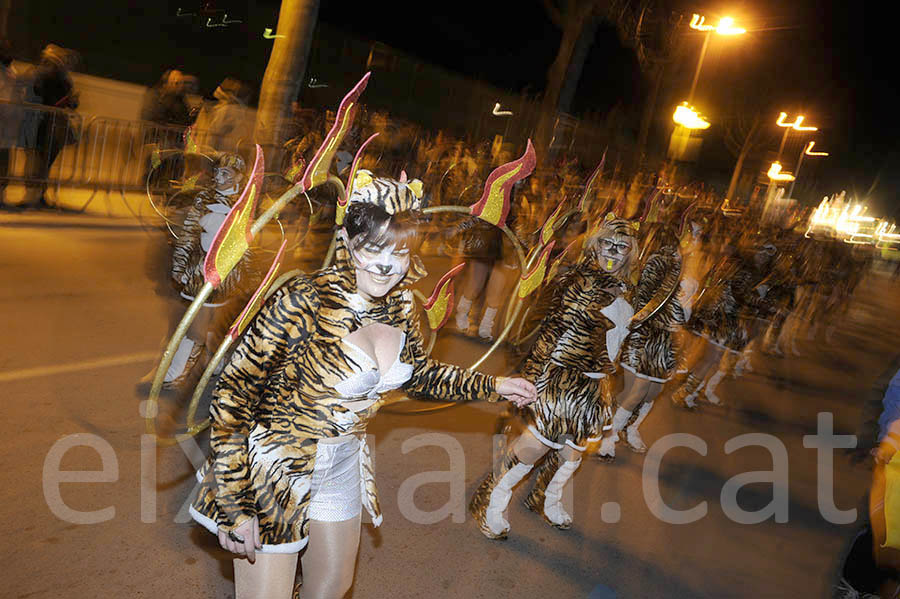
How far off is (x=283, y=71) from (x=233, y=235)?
9331 millimetres

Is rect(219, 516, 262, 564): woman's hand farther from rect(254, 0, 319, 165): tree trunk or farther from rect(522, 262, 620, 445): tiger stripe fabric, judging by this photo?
rect(254, 0, 319, 165): tree trunk

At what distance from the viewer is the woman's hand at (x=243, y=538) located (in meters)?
2.28

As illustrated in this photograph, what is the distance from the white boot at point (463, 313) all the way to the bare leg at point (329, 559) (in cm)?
633

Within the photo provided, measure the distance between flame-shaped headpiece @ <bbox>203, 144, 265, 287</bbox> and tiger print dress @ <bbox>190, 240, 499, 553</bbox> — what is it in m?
Answer: 0.41

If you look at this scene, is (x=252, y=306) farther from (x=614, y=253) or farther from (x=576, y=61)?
(x=576, y=61)

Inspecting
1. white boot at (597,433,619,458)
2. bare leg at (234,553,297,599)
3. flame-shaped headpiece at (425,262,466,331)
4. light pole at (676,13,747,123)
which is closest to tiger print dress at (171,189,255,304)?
flame-shaped headpiece at (425,262,466,331)

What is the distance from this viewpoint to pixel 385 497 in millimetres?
4648

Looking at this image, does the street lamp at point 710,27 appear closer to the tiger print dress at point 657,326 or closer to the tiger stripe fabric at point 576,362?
the tiger print dress at point 657,326

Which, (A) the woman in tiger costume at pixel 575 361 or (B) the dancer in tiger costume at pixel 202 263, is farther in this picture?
(B) the dancer in tiger costume at pixel 202 263

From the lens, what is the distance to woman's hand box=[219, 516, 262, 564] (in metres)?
2.28

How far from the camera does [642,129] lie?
24922 millimetres

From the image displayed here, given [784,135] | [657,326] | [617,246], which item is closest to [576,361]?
[617,246]

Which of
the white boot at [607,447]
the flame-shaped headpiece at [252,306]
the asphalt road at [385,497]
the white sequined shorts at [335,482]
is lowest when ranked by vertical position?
the asphalt road at [385,497]

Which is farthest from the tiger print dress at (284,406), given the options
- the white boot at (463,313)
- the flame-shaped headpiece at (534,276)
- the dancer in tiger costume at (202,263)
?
the white boot at (463,313)
